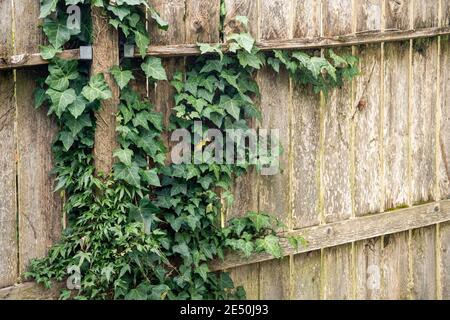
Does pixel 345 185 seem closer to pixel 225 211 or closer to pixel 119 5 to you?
pixel 225 211

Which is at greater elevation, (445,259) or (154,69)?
(154,69)

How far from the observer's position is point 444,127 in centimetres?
461

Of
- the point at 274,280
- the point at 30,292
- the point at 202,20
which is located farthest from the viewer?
the point at 274,280

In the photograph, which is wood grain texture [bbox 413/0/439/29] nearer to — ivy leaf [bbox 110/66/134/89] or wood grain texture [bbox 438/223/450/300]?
wood grain texture [bbox 438/223/450/300]

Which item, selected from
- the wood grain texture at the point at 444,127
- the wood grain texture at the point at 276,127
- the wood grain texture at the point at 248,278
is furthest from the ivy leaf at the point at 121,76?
the wood grain texture at the point at 444,127

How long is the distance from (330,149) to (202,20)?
1.12 m

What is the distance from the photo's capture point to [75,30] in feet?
10.2

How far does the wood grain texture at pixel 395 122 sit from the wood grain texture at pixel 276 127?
79 cm

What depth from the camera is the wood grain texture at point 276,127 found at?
3738 mm

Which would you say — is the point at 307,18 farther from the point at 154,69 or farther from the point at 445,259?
the point at 445,259

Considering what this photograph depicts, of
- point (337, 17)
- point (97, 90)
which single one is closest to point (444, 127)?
point (337, 17)

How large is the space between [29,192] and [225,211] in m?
1.04

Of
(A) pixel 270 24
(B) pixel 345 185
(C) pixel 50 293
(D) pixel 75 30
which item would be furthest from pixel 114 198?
(B) pixel 345 185
